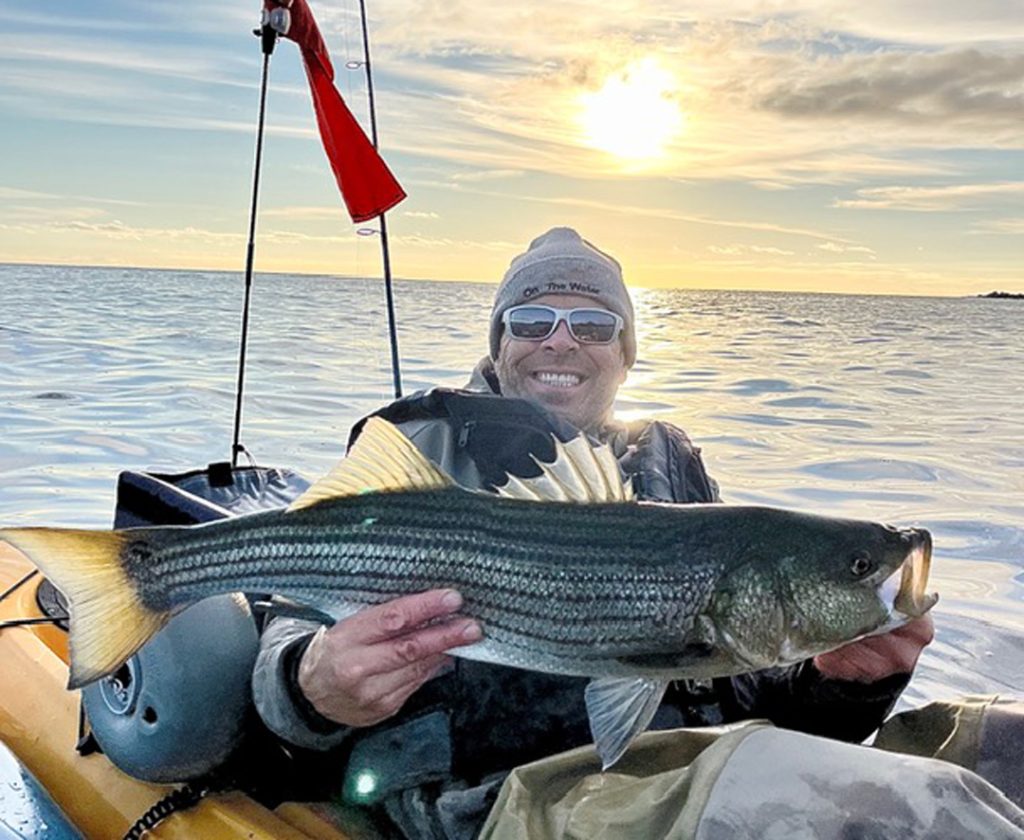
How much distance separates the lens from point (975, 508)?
34.2 ft

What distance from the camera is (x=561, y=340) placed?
4621 mm

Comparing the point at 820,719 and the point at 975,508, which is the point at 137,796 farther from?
the point at 975,508

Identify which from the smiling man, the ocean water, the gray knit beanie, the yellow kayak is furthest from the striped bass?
the ocean water

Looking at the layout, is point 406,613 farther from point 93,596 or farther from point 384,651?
point 93,596

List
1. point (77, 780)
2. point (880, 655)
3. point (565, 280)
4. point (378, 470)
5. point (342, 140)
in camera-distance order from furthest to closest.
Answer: point (342, 140), point (565, 280), point (77, 780), point (880, 655), point (378, 470)

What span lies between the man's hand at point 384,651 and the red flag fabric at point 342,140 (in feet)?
10.9

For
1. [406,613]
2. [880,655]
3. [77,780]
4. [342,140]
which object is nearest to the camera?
[406,613]

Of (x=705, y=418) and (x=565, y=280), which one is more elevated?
(x=565, y=280)

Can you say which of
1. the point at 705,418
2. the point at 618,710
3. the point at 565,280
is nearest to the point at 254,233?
the point at 565,280

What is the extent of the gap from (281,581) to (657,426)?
191cm

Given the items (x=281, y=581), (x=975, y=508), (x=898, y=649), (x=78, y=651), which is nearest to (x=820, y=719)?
(x=898, y=649)

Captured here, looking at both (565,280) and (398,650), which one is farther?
(565,280)

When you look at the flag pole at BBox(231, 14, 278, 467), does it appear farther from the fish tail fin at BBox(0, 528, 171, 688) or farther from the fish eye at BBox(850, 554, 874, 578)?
the fish eye at BBox(850, 554, 874, 578)

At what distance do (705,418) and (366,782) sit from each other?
13.3 meters
